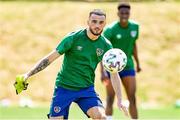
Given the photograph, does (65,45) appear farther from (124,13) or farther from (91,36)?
(124,13)

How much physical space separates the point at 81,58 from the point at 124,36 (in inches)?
190

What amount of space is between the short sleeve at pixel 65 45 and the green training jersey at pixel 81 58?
0.03 meters

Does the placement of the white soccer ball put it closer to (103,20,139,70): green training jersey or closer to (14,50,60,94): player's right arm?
(14,50,60,94): player's right arm

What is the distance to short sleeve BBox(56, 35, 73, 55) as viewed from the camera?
10643 mm

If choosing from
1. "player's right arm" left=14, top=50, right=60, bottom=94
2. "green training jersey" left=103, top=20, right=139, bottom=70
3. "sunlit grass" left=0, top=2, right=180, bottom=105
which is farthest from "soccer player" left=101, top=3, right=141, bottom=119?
"sunlit grass" left=0, top=2, right=180, bottom=105

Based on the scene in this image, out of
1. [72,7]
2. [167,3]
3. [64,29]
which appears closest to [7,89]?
[64,29]

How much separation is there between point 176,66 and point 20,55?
21.3ft

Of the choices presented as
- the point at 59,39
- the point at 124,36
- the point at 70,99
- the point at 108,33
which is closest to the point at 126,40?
the point at 124,36

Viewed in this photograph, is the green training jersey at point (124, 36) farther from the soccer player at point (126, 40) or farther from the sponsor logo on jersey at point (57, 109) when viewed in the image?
the sponsor logo on jersey at point (57, 109)

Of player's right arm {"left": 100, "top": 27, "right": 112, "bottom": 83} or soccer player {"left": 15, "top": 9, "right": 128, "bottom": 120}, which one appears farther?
player's right arm {"left": 100, "top": 27, "right": 112, "bottom": 83}

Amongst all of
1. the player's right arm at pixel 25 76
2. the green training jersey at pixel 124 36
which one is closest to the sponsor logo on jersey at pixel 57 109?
the player's right arm at pixel 25 76

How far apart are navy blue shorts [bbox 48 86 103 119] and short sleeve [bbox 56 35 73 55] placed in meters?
0.61

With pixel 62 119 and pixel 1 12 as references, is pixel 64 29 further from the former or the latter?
pixel 62 119

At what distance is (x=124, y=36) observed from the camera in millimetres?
15594
